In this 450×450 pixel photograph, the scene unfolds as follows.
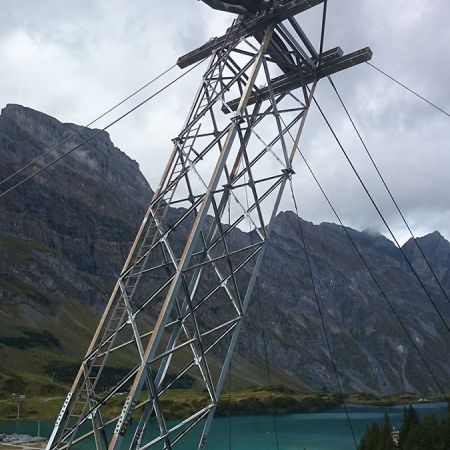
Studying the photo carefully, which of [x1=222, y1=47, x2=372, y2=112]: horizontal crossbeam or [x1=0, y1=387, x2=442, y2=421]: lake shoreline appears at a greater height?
[x1=222, y1=47, x2=372, y2=112]: horizontal crossbeam

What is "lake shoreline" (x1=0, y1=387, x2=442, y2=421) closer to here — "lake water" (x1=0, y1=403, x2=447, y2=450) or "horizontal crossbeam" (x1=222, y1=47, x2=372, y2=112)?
"lake water" (x1=0, y1=403, x2=447, y2=450)

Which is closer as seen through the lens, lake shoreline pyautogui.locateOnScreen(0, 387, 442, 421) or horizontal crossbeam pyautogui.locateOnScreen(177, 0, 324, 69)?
horizontal crossbeam pyautogui.locateOnScreen(177, 0, 324, 69)

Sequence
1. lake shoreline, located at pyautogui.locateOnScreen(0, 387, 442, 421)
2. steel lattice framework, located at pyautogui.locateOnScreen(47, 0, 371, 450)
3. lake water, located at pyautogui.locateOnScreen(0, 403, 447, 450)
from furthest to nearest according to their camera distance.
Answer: lake shoreline, located at pyautogui.locateOnScreen(0, 387, 442, 421)
lake water, located at pyautogui.locateOnScreen(0, 403, 447, 450)
steel lattice framework, located at pyautogui.locateOnScreen(47, 0, 371, 450)

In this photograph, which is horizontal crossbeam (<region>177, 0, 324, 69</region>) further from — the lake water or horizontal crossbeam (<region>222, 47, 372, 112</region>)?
the lake water

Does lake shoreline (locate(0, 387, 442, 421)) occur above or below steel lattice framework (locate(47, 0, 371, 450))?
below

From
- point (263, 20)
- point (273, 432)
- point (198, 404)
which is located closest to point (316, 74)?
point (263, 20)

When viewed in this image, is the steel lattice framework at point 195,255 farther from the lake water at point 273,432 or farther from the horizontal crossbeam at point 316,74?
the lake water at point 273,432

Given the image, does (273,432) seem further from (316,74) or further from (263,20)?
(263,20)

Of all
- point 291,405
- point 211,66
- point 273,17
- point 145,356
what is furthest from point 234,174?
point 291,405

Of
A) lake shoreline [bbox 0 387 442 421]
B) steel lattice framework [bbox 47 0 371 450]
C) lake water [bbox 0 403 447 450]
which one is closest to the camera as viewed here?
steel lattice framework [bbox 47 0 371 450]

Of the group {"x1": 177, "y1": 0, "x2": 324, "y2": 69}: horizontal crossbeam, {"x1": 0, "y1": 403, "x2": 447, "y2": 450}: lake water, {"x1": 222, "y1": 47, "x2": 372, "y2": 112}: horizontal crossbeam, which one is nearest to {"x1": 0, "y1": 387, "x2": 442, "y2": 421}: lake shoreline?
{"x1": 0, "y1": 403, "x2": 447, "y2": 450}: lake water

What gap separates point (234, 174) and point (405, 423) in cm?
6993

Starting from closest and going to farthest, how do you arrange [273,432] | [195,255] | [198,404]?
[195,255]
[273,432]
[198,404]


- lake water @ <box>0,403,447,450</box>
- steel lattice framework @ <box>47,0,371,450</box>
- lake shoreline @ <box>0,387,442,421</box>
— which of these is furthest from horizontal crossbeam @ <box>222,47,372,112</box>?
lake shoreline @ <box>0,387,442,421</box>
